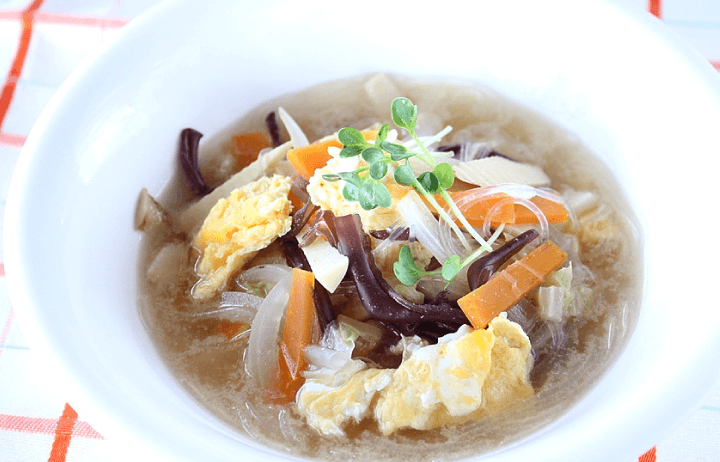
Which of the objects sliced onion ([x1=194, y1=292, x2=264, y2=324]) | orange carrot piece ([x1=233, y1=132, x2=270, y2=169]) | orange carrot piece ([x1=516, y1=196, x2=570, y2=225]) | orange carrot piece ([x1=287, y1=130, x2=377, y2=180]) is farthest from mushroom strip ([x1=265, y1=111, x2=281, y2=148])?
orange carrot piece ([x1=516, y1=196, x2=570, y2=225])

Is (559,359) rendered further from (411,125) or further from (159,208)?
(159,208)

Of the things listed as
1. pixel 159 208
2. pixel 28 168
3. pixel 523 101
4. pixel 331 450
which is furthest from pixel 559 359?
pixel 28 168

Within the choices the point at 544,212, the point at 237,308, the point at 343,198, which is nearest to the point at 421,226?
the point at 343,198

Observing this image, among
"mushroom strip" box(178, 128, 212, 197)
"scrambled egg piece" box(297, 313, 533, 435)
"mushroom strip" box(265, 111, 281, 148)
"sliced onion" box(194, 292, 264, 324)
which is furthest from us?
"mushroom strip" box(265, 111, 281, 148)

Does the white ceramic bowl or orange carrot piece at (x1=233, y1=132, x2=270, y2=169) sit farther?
orange carrot piece at (x1=233, y1=132, x2=270, y2=169)

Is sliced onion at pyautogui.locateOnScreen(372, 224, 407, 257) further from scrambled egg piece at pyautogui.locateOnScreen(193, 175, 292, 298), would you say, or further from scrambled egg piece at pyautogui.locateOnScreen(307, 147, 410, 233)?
scrambled egg piece at pyautogui.locateOnScreen(193, 175, 292, 298)

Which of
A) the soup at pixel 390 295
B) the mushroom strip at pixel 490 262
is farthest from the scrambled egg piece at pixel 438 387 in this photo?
the mushroom strip at pixel 490 262
